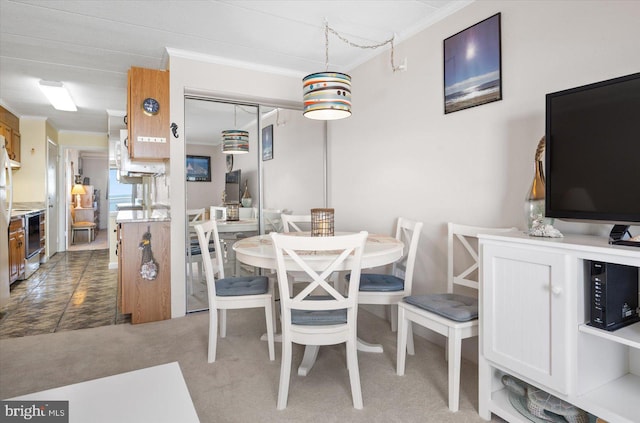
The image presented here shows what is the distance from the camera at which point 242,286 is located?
8.34 ft

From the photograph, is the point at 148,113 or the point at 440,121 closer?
the point at 440,121

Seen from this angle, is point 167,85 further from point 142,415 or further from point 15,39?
point 142,415

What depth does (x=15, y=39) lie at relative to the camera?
9.91 feet

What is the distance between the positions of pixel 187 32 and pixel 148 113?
2.63 feet

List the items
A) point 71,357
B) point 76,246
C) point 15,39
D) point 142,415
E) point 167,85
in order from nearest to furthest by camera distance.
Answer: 1. point 142,415
2. point 71,357
3. point 15,39
4. point 167,85
5. point 76,246

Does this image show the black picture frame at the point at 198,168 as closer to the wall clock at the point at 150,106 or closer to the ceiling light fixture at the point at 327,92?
the wall clock at the point at 150,106

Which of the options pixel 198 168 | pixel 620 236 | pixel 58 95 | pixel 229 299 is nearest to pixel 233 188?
pixel 198 168

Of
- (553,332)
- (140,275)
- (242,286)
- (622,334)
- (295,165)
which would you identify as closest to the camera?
(622,334)

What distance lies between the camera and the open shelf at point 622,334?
1304 millimetres

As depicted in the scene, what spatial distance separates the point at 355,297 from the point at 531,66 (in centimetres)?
→ 165

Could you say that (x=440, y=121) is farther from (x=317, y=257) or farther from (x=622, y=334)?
(x=622, y=334)

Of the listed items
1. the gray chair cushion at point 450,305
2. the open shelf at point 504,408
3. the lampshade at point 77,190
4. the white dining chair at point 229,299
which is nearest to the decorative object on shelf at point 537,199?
the gray chair cushion at point 450,305

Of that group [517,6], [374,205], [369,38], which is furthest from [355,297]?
[369,38]

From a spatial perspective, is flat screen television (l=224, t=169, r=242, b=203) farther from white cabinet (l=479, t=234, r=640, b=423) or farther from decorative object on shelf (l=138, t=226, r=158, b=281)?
white cabinet (l=479, t=234, r=640, b=423)
